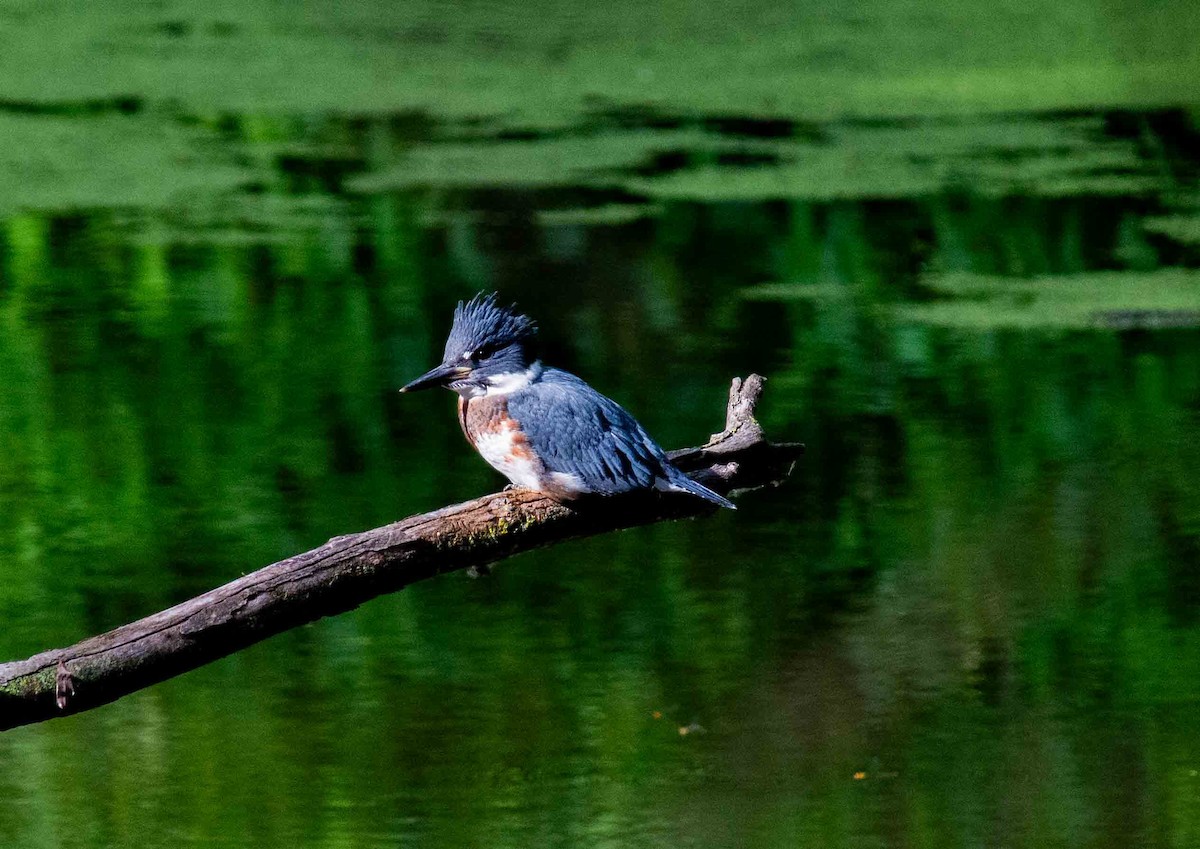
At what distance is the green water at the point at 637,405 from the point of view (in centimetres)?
287

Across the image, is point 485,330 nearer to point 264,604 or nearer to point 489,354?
point 489,354

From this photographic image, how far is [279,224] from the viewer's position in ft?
18.9

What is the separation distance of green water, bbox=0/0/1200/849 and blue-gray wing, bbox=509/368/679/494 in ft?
2.21

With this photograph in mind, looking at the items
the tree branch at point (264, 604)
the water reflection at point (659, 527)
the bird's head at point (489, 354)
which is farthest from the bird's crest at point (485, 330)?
the water reflection at point (659, 527)

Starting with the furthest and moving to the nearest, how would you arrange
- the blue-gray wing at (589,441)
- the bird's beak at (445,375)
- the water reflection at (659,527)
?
the water reflection at (659,527)
the bird's beak at (445,375)
the blue-gray wing at (589,441)

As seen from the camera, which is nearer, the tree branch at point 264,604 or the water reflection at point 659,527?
the tree branch at point 264,604

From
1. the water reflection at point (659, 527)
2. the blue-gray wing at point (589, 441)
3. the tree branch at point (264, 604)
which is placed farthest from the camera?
the water reflection at point (659, 527)

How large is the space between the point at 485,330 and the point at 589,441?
255 mm

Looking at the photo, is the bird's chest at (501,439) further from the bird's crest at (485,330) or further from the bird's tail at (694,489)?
the bird's tail at (694,489)

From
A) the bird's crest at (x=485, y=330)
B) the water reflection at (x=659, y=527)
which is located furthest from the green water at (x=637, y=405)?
the bird's crest at (x=485, y=330)

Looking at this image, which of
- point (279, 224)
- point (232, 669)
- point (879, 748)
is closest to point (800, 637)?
point (879, 748)

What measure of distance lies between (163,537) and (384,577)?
5.64 feet

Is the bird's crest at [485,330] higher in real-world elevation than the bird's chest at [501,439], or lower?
higher

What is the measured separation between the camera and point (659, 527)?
3.91 metres
